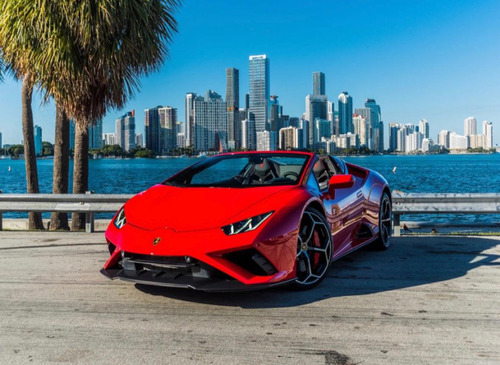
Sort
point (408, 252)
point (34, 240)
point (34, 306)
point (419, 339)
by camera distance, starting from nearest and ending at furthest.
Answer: point (419, 339) < point (34, 306) < point (408, 252) < point (34, 240)

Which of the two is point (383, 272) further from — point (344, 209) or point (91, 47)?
point (91, 47)

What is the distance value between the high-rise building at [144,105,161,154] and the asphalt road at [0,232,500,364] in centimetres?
16711

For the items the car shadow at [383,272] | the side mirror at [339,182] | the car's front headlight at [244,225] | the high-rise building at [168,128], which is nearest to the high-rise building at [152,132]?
the high-rise building at [168,128]

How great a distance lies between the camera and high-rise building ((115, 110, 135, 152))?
6885 inches

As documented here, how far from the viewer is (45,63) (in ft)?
29.3

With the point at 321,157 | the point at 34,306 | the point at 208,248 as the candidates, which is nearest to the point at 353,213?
the point at 321,157

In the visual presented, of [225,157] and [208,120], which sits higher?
[208,120]

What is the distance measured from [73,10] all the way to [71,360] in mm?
7555

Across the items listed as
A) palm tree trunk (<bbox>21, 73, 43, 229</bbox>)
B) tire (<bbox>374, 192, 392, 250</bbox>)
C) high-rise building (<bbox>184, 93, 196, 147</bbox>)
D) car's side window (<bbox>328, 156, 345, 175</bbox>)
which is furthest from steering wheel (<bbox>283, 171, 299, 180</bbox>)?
high-rise building (<bbox>184, 93, 196, 147</bbox>)

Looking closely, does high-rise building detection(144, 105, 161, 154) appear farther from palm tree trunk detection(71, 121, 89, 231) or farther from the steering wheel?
the steering wheel

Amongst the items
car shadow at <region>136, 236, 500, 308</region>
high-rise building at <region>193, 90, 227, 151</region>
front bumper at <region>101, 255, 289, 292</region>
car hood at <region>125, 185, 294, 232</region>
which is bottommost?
car shadow at <region>136, 236, 500, 308</region>

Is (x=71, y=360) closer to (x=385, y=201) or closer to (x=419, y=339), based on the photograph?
(x=419, y=339)

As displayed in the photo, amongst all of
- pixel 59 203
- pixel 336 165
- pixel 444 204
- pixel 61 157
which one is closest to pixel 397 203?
pixel 444 204

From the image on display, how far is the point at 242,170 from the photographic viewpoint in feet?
17.3
